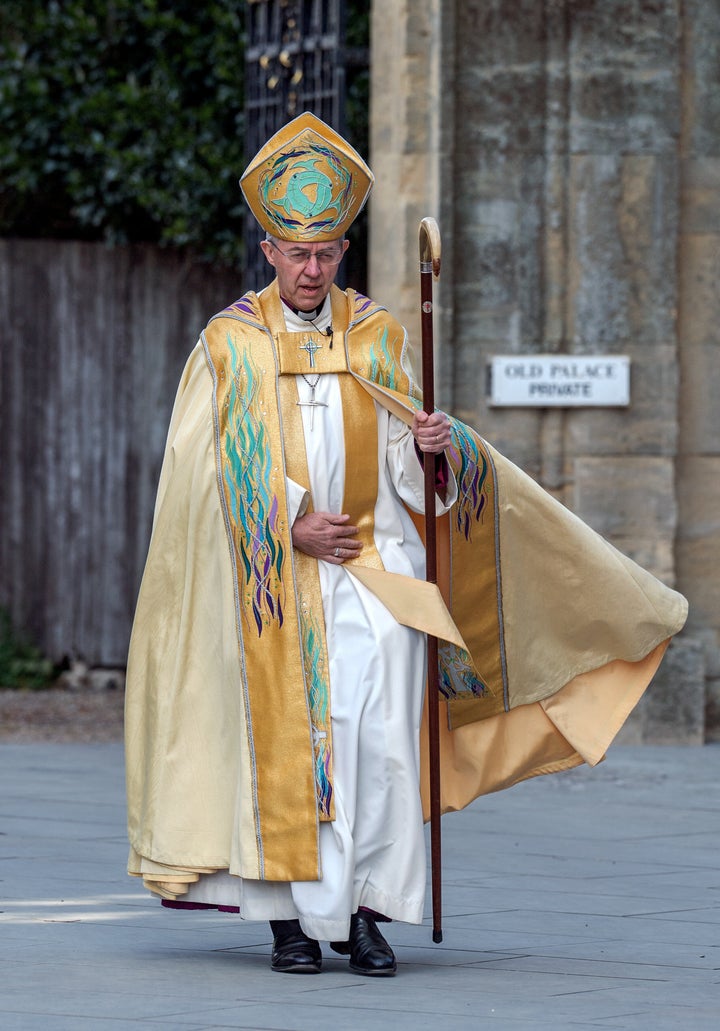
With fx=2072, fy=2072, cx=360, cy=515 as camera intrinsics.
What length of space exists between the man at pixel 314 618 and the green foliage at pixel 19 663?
6924 millimetres

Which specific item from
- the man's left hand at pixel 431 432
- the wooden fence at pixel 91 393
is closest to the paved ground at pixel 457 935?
the man's left hand at pixel 431 432

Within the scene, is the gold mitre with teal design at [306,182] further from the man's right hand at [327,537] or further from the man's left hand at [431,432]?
the man's right hand at [327,537]

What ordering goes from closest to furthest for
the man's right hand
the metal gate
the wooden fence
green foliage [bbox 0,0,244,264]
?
the man's right hand → the metal gate → green foliage [bbox 0,0,244,264] → the wooden fence

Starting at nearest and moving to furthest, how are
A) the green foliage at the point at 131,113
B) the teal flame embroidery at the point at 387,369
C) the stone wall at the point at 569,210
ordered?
the teal flame embroidery at the point at 387,369 → the stone wall at the point at 569,210 → the green foliage at the point at 131,113

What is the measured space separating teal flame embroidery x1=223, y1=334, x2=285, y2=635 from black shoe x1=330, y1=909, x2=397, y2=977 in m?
0.78

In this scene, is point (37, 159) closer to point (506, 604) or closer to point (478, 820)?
point (478, 820)

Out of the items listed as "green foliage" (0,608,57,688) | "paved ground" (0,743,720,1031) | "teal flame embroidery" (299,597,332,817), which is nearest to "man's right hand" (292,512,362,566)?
"teal flame embroidery" (299,597,332,817)

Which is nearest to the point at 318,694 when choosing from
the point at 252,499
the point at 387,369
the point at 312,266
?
the point at 252,499

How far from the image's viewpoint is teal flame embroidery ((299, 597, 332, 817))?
17.1ft

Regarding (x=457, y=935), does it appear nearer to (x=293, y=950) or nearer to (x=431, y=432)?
(x=293, y=950)

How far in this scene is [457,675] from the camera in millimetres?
5695

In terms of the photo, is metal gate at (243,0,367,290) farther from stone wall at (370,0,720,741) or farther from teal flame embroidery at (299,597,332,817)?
teal flame embroidery at (299,597,332,817)

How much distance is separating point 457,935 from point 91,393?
23.1ft

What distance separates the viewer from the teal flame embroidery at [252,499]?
537cm
